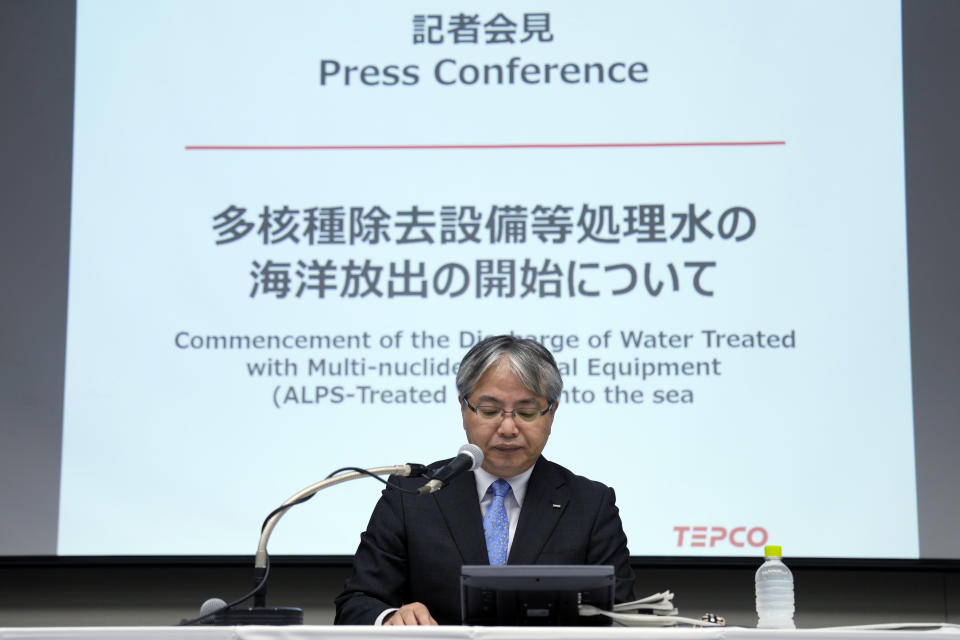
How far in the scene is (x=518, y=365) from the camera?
2324 mm

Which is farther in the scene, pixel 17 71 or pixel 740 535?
pixel 17 71

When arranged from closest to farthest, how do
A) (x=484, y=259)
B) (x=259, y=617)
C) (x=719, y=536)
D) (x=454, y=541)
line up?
(x=259, y=617), (x=454, y=541), (x=719, y=536), (x=484, y=259)

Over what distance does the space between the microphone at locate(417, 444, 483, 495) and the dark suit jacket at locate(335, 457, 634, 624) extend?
452 millimetres

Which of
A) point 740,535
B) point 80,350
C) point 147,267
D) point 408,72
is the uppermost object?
point 408,72

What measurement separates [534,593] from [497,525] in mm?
618

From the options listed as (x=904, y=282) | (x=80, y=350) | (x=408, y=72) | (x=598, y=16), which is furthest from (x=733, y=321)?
(x=80, y=350)

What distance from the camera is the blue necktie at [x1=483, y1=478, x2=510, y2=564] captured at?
2305mm

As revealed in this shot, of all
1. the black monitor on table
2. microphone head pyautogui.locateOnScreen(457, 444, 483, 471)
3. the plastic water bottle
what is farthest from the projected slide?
the black monitor on table

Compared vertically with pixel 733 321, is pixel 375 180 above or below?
above

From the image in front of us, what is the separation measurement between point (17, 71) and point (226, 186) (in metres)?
0.74

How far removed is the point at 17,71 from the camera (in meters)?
3.39

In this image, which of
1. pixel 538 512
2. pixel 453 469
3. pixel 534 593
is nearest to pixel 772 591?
pixel 538 512

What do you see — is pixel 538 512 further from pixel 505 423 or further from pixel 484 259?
pixel 484 259

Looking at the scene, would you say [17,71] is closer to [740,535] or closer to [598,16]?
[598,16]
